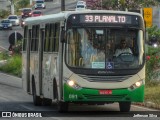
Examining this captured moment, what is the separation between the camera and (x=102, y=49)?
2103 cm

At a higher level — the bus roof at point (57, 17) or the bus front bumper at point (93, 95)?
the bus roof at point (57, 17)

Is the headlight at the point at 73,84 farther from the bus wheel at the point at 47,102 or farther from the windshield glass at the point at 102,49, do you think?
the bus wheel at the point at 47,102

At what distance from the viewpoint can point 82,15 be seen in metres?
21.3

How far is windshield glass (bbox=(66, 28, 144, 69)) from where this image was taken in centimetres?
2091

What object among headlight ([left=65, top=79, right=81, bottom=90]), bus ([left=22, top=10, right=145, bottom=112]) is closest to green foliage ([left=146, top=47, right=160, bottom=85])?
bus ([left=22, top=10, right=145, bottom=112])

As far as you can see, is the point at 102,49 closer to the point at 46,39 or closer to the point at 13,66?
the point at 46,39

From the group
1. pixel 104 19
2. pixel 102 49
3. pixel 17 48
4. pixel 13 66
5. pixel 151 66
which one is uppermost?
pixel 104 19

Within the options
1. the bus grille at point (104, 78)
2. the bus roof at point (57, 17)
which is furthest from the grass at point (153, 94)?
the bus roof at point (57, 17)

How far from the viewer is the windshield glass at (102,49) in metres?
20.9

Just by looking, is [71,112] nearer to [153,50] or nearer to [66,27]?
[66,27]

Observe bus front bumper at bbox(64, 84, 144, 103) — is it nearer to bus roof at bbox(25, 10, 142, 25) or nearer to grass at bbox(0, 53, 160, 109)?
bus roof at bbox(25, 10, 142, 25)

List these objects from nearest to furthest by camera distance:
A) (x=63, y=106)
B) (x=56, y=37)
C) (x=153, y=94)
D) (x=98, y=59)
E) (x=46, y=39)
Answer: (x=98, y=59), (x=63, y=106), (x=56, y=37), (x=46, y=39), (x=153, y=94)

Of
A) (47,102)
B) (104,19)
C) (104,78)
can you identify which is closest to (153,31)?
(47,102)

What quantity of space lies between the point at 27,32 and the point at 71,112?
17.9ft
